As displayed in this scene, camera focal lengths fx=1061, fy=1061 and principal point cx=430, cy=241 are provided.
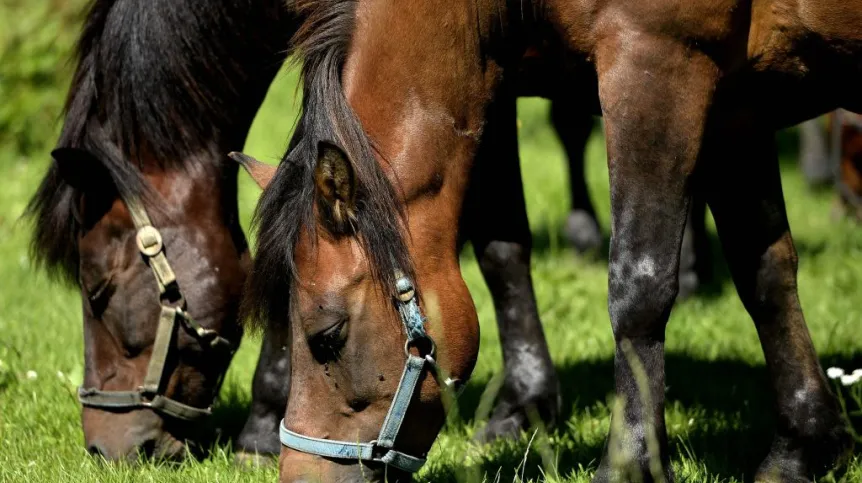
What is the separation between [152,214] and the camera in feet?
12.9

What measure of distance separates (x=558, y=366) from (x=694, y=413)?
991 millimetres

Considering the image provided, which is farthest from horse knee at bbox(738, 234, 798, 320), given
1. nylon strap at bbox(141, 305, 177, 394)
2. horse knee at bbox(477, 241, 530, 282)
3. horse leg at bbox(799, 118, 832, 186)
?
horse leg at bbox(799, 118, 832, 186)

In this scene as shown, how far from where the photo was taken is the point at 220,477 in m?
3.55

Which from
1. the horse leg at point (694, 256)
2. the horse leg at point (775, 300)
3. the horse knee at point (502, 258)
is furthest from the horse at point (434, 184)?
the horse leg at point (694, 256)

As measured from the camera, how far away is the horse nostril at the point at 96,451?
3.84 m

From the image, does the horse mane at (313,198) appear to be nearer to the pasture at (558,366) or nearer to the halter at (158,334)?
the pasture at (558,366)

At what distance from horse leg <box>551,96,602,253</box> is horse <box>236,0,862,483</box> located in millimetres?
3829

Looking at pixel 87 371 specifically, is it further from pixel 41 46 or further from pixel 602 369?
pixel 41 46

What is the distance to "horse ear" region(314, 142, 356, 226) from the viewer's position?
2932 millimetres

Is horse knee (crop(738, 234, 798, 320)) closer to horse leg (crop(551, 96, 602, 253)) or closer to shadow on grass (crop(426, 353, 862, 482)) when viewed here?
shadow on grass (crop(426, 353, 862, 482))

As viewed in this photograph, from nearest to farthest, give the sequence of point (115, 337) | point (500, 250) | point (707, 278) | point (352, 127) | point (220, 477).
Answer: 1. point (352, 127)
2. point (220, 477)
3. point (115, 337)
4. point (500, 250)
5. point (707, 278)

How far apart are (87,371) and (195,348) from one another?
1.38ft

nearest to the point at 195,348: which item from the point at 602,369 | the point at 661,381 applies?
the point at 661,381

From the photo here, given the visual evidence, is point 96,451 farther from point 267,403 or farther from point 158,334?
point 267,403
